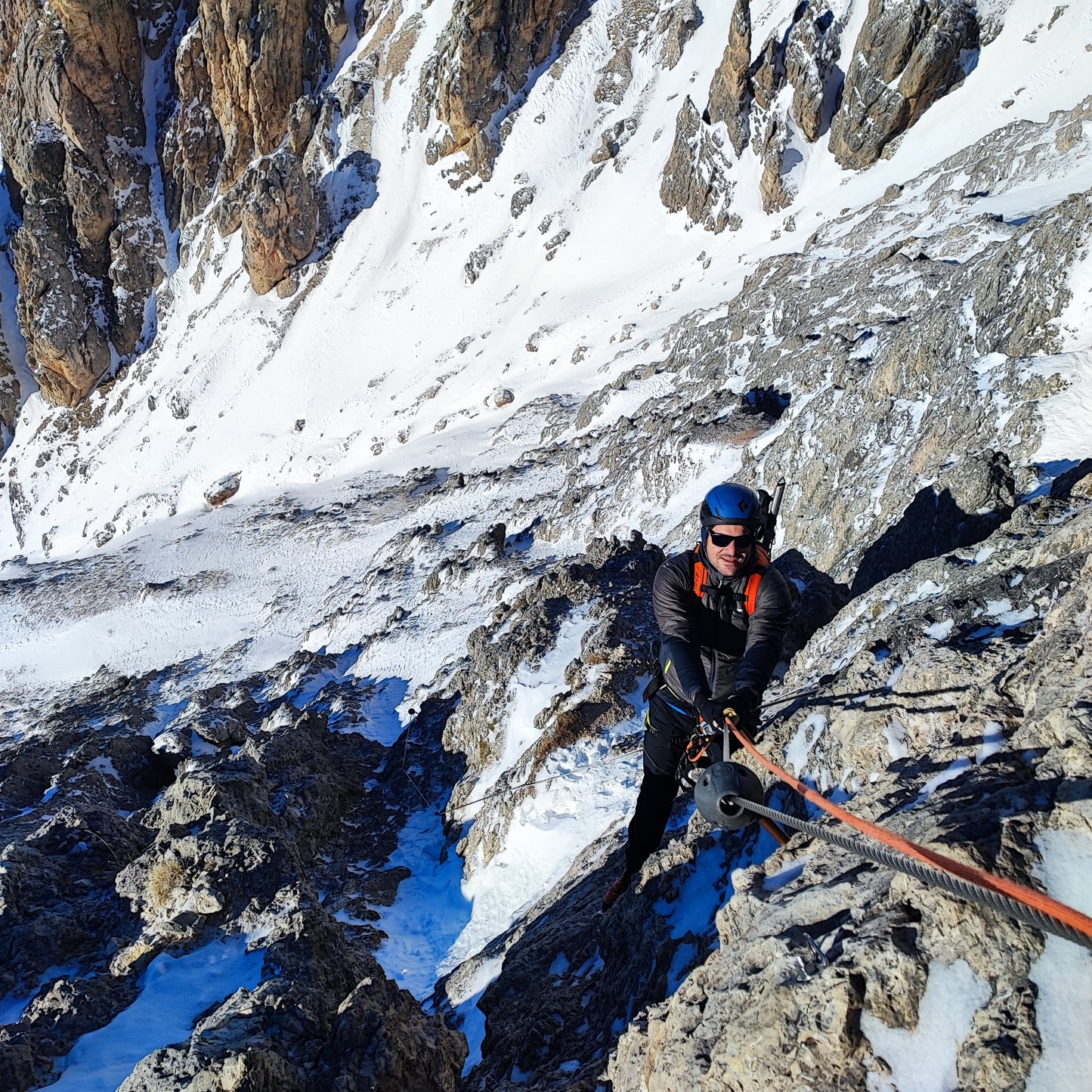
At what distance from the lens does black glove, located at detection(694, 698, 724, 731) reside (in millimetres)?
5219

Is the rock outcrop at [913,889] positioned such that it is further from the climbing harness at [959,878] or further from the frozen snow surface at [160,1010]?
the frozen snow surface at [160,1010]

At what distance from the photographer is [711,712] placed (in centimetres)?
526

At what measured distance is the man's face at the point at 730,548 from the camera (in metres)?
5.62

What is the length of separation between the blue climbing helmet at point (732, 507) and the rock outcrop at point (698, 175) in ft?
171

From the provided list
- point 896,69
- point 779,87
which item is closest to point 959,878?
point 896,69

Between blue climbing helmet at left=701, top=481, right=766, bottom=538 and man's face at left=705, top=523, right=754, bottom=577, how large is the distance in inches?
1.8

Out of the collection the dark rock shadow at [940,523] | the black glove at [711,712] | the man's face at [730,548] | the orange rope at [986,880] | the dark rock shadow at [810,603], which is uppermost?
the orange rope at [986,880]

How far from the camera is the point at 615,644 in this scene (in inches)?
490

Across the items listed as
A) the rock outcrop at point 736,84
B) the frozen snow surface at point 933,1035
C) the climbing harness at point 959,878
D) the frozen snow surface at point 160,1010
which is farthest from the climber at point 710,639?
the rock outcrop at point 736,84

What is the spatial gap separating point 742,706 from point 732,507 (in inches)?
58.3

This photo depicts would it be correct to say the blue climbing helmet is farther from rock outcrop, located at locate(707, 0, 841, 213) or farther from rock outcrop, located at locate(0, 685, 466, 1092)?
rock outcrop, located at locate(707, 0, 841, 213)

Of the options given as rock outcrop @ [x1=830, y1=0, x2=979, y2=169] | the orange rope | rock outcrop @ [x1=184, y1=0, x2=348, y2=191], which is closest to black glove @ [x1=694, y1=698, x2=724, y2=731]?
the orange rope

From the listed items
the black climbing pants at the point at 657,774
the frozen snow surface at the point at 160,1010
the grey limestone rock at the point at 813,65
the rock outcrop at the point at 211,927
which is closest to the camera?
the rock outcrop at the point at 211,927

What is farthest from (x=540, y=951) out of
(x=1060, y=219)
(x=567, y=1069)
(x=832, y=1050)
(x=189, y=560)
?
(x=189, y=560)
